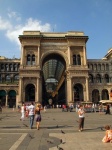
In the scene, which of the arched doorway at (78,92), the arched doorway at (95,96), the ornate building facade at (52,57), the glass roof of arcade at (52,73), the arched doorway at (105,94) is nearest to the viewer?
the ornate building facade at (52,57)

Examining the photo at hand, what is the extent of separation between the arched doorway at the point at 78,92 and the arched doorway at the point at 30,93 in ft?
38.3

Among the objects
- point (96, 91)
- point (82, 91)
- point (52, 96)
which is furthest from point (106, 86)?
point (52, 96)

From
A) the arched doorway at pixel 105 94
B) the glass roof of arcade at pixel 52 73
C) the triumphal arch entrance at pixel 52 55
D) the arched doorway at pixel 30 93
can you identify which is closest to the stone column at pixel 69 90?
the triumphal arch entrance at pixel 52 55

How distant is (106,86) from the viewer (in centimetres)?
7388

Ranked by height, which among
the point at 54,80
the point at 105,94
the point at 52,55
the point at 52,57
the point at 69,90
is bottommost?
the point at 105,94

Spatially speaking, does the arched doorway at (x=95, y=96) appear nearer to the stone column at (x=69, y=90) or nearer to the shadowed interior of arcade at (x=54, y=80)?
the shadowed interior of arcade at (x=54, y=80)

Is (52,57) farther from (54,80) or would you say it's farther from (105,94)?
(54,80)

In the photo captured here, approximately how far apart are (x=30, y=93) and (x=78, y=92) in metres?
13.6

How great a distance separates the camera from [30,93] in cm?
6206

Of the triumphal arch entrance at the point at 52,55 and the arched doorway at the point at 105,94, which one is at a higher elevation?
the triumphal arch entrance at the point at 52,55

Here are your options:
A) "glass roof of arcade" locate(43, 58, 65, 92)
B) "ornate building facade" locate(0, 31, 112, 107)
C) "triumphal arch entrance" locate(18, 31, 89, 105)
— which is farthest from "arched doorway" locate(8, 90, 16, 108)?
"glass roof of arcade" locate(43, 58, 65, 92)

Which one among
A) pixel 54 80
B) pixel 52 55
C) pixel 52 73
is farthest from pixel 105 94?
pixel 54 80

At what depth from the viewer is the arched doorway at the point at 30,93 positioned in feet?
194

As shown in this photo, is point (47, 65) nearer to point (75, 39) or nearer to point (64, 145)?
point (75, 39)
